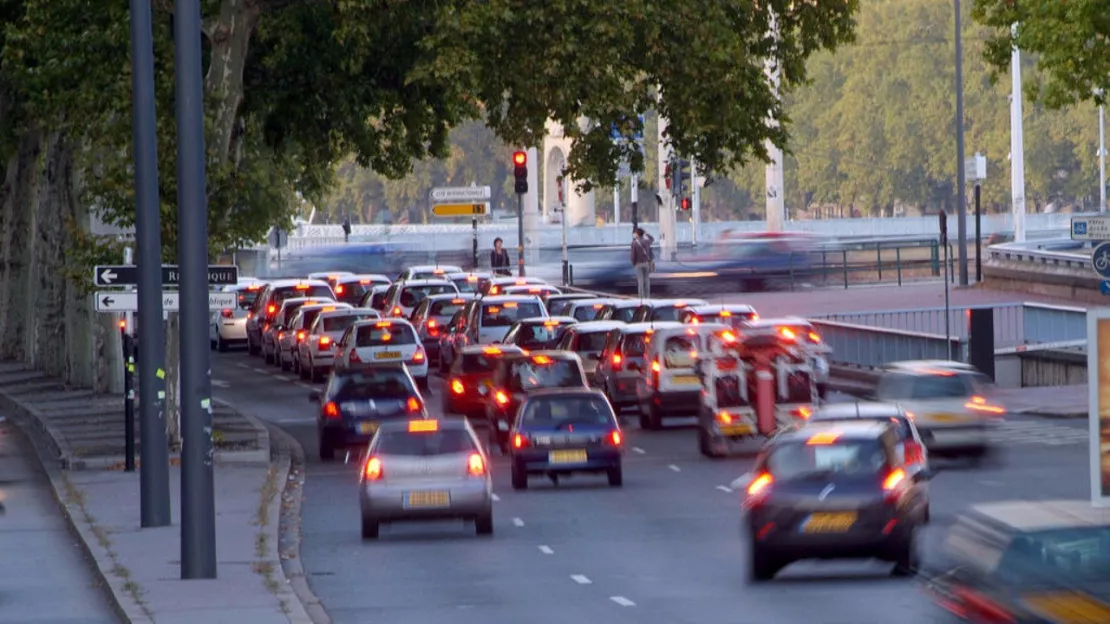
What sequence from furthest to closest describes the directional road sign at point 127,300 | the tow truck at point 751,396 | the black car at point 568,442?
1. the tow truck at point 751,396
2. the black car at point 568,442
3. the directional road sign at point 127,300

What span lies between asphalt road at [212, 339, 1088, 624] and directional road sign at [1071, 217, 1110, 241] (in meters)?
3.17

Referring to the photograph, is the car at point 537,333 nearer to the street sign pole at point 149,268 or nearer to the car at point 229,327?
the car at point 229,327

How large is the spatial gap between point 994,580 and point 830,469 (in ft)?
22.1

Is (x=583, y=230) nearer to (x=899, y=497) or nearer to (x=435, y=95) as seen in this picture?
(x=435, y=95)

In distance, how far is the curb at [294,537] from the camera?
60.8 ft

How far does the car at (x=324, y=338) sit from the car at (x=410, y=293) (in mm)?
5691

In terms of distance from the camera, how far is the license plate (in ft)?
76.0

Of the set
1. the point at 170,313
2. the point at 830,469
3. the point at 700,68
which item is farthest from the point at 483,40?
the point at 830,469

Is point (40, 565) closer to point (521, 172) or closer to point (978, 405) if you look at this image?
point (978, 405)

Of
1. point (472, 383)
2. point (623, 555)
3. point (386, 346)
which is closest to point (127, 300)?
point (623, 555)

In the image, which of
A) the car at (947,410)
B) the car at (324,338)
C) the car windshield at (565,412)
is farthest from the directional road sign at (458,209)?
the car windshield at (565,412)

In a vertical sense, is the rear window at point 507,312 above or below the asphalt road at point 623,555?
above

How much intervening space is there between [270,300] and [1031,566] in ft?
154

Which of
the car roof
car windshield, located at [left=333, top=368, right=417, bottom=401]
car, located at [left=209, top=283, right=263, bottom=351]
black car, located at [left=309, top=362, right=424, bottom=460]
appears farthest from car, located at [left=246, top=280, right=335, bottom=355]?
the car roof
